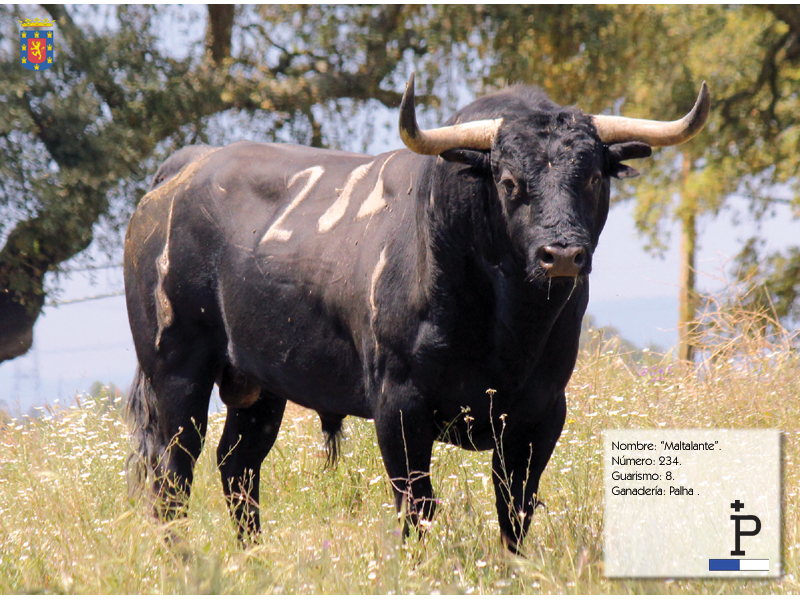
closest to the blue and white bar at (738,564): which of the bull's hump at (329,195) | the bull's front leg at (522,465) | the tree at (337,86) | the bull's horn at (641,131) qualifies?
the bull's front leg at (522,465)

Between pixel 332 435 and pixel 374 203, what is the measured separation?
1.38 m

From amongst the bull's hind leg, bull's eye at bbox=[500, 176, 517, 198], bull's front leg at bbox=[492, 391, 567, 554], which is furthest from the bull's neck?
the bull's hind leg

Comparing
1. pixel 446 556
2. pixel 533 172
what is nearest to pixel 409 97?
pixel 533 172

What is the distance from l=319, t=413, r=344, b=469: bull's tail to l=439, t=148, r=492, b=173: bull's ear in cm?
166

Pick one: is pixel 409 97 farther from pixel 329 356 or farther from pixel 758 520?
pixel 758 520

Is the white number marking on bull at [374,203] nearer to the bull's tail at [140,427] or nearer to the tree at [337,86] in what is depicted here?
the bull's tail at [140,427]

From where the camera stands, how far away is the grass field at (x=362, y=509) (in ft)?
10.4

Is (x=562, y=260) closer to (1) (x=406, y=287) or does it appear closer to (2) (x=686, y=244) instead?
(1) (x=406, y=287)

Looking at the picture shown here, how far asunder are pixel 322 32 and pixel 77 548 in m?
9.05

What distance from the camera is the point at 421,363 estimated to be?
344cm

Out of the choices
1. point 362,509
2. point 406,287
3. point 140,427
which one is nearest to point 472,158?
point 406,287

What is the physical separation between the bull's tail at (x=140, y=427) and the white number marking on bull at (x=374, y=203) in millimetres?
1646

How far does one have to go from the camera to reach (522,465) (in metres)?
3.72

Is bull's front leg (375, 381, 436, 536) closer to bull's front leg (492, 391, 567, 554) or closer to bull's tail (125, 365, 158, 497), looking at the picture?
bull's front leg (492, 391, 567, 554)
